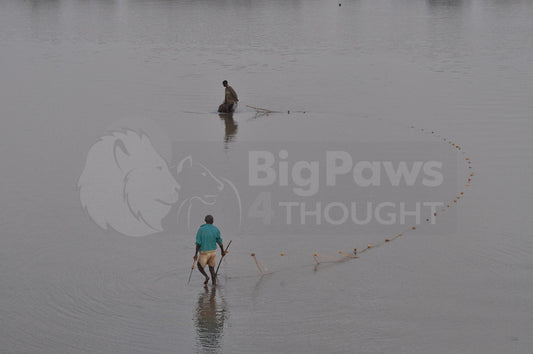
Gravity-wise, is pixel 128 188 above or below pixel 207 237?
below

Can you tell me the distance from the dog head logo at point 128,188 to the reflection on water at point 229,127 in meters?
2.68

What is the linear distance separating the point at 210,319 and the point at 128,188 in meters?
8.16

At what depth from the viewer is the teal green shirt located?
1470cm

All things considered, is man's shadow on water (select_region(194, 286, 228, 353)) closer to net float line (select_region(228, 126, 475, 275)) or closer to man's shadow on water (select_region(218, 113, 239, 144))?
net float line (select_region(228, 126, 475, 275))

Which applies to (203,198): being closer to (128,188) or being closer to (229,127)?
(128,188)

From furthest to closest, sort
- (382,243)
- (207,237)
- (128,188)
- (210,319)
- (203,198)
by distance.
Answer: (128,188) → (203,198) → (382,243) → (207,237) → (210,319)

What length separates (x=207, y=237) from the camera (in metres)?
14.7

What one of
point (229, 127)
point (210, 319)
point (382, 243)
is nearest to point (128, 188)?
point (382, 243)

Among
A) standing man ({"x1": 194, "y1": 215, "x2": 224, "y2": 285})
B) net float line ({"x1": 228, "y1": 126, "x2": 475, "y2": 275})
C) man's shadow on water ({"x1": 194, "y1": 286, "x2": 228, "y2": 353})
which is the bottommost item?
man's shadow on water ({"x1": 194, "y1": 286, "x2": 228, "y2": 353})

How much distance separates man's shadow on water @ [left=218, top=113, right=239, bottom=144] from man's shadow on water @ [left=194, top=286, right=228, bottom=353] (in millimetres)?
12402

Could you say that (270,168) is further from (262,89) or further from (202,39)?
(202,39)

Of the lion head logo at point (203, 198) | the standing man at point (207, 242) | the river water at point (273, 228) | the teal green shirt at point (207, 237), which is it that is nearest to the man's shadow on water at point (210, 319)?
the river water at point (273, 228)

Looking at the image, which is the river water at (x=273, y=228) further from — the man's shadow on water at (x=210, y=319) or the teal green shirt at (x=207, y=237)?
the teal green shirt at (x=207, y=237)

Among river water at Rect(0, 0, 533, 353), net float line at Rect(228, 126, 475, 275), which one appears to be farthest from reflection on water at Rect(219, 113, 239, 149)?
net float line at Rect(228, 126, 475, 275)
